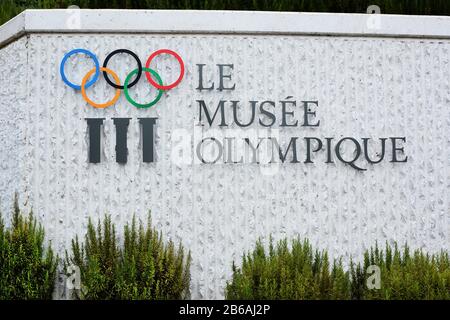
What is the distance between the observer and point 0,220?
697cm

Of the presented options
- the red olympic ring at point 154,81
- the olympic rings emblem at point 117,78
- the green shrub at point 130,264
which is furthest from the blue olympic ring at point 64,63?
the green shrub at point 130,264

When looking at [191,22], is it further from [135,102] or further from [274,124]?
[274,124]

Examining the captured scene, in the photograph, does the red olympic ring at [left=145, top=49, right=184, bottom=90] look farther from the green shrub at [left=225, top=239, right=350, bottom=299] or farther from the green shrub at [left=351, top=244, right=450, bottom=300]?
the green shrub at [left=351, top=244, right=450, bottom=300]

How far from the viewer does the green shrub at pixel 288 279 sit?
586 cm

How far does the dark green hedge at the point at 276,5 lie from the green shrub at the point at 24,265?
2.88 metres

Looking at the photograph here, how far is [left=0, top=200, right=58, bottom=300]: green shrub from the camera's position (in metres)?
6.29

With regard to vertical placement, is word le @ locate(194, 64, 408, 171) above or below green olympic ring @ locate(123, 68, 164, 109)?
below

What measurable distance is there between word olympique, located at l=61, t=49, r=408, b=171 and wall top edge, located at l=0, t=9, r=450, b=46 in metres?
0.26

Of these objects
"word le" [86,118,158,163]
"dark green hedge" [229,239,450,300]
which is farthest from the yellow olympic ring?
"dark green hedge" [229,239,450,300]

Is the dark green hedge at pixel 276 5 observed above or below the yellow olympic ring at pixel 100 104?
above

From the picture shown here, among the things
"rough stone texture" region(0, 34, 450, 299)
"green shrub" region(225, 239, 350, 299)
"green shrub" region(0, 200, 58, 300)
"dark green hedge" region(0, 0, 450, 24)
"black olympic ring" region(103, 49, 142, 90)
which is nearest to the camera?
"green shrub" region(225, 239, 350, 299)

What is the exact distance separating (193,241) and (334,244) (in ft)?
4.35

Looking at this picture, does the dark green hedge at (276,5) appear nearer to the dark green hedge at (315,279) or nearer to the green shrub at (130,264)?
the green shrub at (130,264)
